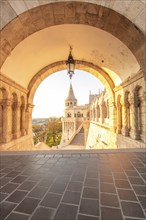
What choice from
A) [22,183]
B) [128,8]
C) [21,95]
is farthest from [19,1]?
[21,95]

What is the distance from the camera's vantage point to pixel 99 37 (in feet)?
17.7

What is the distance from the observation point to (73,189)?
2.23m

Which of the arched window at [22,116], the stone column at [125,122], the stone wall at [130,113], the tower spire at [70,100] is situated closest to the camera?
the stone wall at [130,113]

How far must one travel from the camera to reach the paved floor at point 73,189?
5.56 feet

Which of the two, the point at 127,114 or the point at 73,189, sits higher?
the point at 127,114

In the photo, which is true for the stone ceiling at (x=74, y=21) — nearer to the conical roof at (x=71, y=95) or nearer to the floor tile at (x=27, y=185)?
the floor tile at (x=27, y=185)

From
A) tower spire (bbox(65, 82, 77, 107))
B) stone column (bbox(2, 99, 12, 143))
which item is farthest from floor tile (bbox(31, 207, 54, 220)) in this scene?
tower spire (bbox(65, 82, 77, 107))

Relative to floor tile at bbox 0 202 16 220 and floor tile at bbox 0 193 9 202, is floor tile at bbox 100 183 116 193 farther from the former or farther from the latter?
floor tile at bbox 0 193 9 202

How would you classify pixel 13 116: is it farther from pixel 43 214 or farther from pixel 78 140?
pixel 78 140

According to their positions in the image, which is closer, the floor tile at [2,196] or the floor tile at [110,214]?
the floor tile at [110,214]

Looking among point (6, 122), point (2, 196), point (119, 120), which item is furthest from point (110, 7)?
point (119, 120)

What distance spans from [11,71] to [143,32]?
16.4ft

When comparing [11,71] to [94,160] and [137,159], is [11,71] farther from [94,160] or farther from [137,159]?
[137,159]

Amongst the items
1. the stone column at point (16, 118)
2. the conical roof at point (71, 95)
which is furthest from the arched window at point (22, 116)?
the conical roof at point (71, 95)
